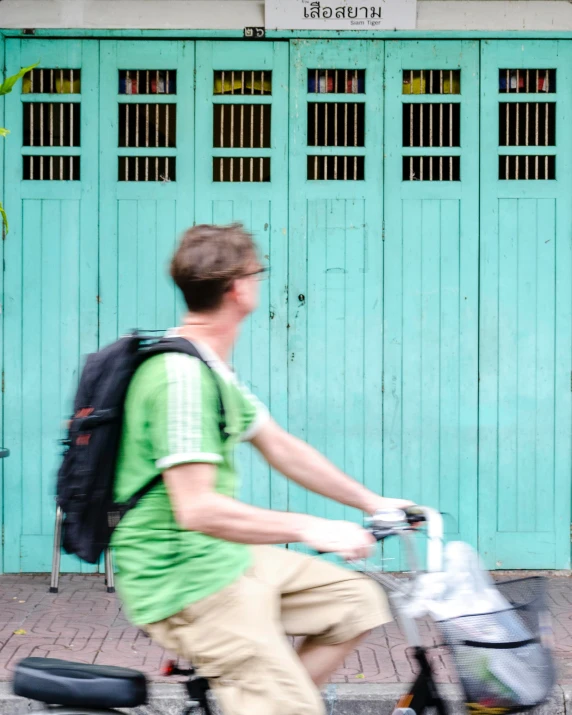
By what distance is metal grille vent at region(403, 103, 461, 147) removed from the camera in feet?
21.6

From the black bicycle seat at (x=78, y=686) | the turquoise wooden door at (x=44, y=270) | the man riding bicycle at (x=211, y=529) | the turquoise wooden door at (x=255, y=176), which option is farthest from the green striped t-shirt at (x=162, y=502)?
the turquoise wooden door at (x=44, y=270)

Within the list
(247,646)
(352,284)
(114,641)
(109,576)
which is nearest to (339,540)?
(247,646)

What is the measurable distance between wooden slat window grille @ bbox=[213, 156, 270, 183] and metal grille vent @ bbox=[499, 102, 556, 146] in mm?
1652

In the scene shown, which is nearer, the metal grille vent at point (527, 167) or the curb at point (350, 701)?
the curb at point (350, 701)

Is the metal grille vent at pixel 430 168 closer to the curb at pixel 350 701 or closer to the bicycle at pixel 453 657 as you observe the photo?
the curb at pixel 350 701

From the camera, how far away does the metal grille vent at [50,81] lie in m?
6.57

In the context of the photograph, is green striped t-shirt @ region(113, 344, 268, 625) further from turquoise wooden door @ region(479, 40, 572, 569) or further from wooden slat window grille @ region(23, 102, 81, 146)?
wooden slat window grille @ region(23, 102, 81, 146)

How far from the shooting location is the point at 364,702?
14.0ft

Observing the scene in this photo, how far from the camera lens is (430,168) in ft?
21.7

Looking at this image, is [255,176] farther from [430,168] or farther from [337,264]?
[430,168]

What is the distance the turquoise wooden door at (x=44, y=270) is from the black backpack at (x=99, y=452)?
4451mm

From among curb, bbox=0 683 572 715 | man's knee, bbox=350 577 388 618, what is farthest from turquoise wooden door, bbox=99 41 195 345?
man's knee, bbox=350 577 388 618

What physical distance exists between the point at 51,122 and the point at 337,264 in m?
2.21

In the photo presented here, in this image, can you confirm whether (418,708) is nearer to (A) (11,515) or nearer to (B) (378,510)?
(B) (378,510)
